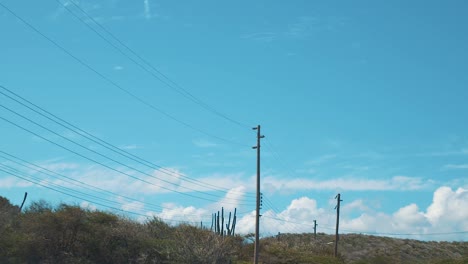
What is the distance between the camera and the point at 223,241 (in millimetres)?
49250

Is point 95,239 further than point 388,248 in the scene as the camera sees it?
No

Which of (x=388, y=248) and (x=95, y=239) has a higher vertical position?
(x=95, y=239)

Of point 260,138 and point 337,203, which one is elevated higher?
point 260,138

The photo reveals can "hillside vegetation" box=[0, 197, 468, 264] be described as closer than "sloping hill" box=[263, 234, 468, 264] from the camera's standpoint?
Yes

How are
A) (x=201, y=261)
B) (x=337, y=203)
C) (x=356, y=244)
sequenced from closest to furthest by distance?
(x=201, y=261), (x=337, y=203), (x=356, y=244)

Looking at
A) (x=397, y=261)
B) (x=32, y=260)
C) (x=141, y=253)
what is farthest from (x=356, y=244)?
(x=32, y=260)

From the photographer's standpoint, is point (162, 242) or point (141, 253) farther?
point (162, 242)

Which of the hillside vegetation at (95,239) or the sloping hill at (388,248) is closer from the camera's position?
the hillside vegetation at (95,239)

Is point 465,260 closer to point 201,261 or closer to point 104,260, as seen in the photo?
point 201,261

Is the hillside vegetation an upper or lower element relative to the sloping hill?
upper

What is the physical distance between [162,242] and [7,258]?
41.0 feet

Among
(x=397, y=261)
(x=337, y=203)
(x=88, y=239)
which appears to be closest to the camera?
(x=88, y=239)

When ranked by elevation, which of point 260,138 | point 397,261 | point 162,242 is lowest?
point 397,261

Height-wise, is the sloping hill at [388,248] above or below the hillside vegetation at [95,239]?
below
